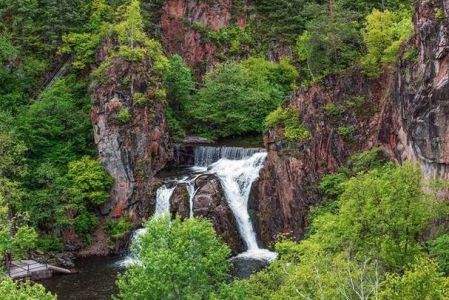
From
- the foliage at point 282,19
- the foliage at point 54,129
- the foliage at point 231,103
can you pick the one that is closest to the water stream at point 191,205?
the foliage at point 231,103

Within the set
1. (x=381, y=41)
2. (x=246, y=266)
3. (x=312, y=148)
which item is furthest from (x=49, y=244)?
(x=381, y=41)

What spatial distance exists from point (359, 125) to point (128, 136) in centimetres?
2131

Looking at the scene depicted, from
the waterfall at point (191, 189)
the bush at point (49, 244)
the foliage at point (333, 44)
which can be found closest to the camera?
the bush at point (49, 244)

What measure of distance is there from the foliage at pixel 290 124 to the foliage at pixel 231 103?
42.5 ft

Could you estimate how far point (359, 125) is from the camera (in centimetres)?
4416

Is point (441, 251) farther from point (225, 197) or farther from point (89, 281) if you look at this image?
point (89, 281)

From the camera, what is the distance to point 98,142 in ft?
176

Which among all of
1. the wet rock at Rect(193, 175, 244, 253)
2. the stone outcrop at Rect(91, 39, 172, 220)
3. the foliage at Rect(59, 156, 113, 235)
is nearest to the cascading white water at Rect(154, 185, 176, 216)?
the stone outcrop at Rect(91, 39, 172, 220)

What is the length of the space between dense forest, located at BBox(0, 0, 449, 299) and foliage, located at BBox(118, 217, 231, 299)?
0.08 metres

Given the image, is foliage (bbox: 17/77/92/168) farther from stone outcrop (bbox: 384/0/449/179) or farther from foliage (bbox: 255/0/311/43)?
stone outcrop (bbox: 384/0/449/179)

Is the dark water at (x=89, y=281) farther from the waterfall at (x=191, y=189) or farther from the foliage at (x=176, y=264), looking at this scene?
the foliage at (x=176, y=264)

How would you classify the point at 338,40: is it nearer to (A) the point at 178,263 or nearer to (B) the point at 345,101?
(B) the point at 345,101

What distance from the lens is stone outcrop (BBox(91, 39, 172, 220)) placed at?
51875 mm

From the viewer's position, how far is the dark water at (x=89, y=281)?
1584 inches
